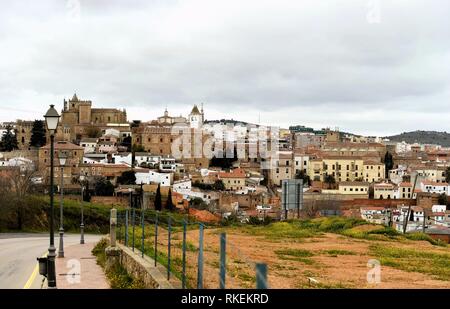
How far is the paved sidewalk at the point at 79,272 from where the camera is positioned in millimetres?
12797

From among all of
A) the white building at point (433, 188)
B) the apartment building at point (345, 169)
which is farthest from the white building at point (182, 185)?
the apartment building at point (345, 169)

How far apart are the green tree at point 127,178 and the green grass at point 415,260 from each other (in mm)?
63877

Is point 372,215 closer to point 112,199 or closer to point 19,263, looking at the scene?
point 112,199

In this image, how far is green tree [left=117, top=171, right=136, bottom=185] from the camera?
82800 mm

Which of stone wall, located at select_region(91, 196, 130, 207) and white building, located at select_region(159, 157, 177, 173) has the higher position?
white building, located at select_region(159, 157, 177, 173)

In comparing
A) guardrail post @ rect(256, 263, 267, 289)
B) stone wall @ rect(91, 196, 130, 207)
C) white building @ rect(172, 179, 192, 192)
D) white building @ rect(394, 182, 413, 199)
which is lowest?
white building @ rect(394, 182, 413, 199)

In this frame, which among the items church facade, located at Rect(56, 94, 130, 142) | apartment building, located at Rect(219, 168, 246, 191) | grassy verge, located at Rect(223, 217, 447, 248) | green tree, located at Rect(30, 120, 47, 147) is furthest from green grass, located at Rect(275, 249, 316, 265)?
church facade, located at Rect(56, 94, 130, 142)

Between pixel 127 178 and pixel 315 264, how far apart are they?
229 feet

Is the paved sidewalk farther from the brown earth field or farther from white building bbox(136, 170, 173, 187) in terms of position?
white building bbox(136, 170, 173, 187)

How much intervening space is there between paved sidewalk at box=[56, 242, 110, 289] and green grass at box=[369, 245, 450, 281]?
673 centimetres

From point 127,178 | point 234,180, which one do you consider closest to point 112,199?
point 127,178

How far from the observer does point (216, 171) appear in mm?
102312
